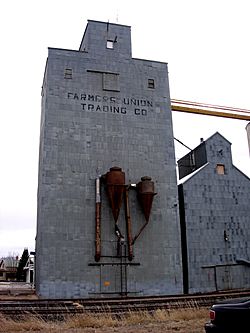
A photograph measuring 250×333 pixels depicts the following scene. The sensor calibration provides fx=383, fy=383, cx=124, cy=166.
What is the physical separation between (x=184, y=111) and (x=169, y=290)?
1568cm

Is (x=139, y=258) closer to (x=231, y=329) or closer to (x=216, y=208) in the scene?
(x=216, y=208)

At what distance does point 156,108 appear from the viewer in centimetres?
2722

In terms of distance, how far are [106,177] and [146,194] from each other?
2.72 metres

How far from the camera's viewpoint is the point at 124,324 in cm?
1117

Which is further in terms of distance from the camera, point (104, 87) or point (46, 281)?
point (104, 87)

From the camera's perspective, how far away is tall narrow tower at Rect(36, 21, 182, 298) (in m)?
22.6

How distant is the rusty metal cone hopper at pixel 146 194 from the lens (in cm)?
2397

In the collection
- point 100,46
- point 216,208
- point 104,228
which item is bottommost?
point 104,228

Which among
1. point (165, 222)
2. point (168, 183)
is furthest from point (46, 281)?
point (168, 183)

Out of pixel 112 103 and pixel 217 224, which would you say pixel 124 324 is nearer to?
pixel 217 224

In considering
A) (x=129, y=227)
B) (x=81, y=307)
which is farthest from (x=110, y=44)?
(x=81, y=307)

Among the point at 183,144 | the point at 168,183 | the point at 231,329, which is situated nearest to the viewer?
the point at 231,329

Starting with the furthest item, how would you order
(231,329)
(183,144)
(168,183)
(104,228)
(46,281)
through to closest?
(183,144), (168,183), (104,228), (46,281), (231,329)

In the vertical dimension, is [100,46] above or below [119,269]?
above
